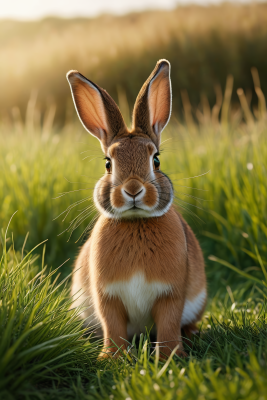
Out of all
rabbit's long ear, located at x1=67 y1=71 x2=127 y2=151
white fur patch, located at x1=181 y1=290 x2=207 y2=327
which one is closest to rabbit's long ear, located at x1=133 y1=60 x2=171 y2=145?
rabbit's long ear, located at x1=67 y1=71 x2=127 y2=151

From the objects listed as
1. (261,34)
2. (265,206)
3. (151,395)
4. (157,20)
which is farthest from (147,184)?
(157,20)

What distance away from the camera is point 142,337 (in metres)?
2.96

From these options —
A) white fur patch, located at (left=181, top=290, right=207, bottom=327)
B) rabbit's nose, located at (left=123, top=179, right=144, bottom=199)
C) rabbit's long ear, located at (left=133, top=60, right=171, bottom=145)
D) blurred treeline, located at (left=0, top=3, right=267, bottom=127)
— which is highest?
blurred treeline, located at (left=0, top=3, right=267, bottom=127)

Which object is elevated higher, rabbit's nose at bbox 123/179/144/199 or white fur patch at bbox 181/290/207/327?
rabbit's nose at bbox 123/179/144/199

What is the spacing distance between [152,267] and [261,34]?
1531 cm

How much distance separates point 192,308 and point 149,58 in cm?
1361

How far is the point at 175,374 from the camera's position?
8.13 feet

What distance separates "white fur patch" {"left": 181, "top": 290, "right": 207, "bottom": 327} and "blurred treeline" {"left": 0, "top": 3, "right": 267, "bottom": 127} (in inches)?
432

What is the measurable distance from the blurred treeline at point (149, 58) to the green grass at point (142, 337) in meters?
7.15

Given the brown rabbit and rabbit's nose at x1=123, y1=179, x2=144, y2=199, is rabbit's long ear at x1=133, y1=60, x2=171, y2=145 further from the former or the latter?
rabbit's nose at x1=123, y1=179, x2=144, y2=199

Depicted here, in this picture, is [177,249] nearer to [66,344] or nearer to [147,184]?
[147,184]

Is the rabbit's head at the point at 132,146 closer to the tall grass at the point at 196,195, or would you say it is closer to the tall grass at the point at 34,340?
the tall grass at the point at 34,340

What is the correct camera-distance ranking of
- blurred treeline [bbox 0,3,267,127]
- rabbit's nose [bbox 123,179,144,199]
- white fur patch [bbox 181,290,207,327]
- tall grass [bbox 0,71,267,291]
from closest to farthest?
1. rabbit's nose [bbox 123,179,144,199]
2. white fur patch [bbox 181,290,207,327]
3. tall grass [bbox 0,71,267,291]
4. blurred treeline [bbox 0,3,267,127]

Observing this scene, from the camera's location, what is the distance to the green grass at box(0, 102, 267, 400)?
2.33 meters
